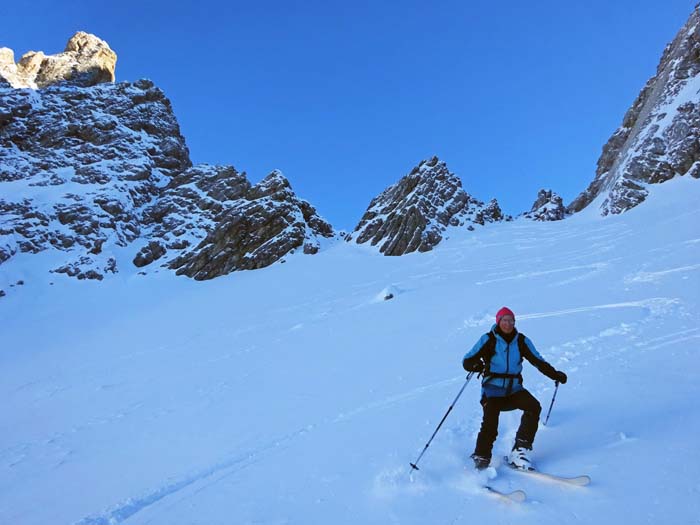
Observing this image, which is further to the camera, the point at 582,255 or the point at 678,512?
the point at 582,255

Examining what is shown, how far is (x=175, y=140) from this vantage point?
70.9 meters

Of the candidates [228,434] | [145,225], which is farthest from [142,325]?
[145,225]

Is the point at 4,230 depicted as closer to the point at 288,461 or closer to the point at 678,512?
the point at 288,461

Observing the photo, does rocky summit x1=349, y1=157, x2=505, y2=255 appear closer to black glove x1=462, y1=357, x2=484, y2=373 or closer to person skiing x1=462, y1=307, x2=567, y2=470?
person skiing x1=462, y1=307, x2=567, y2=470

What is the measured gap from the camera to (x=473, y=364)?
519 cm

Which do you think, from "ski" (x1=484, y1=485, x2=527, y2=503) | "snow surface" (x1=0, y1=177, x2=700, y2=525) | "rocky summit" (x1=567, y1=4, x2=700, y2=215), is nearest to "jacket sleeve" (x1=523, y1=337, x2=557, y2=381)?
"snow surface" (x1=0, y1=177, x2=700, y2=525)

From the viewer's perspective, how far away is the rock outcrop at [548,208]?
49531 mm

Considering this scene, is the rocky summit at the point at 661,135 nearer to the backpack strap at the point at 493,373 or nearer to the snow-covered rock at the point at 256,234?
the snow-covered rock at the point at 256,234

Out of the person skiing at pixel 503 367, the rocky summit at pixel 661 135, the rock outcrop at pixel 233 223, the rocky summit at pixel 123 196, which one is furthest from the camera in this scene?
the rocky summit at pixel 123 196

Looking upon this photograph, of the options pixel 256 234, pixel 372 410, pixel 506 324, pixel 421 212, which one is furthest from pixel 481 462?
pixel 256 234

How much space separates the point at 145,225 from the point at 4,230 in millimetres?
15002

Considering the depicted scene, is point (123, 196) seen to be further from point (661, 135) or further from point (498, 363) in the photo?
point (661, 135)

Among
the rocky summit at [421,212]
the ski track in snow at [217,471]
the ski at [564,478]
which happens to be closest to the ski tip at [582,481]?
the ski at [564,478]

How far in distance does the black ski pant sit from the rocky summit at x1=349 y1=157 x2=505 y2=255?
127 ft
